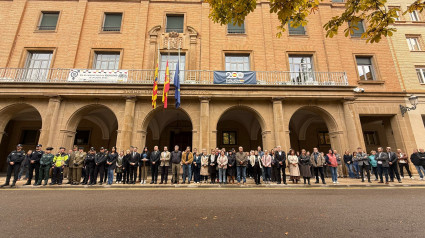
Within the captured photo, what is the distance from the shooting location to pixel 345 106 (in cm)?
1266

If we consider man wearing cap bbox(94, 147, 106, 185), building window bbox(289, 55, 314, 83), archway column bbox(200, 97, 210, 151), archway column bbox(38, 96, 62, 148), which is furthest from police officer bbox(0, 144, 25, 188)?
building window bbox(289, 55, 314, 83)

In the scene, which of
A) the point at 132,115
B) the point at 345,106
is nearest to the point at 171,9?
the point at 132,115

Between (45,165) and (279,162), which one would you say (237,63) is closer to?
(279,162)

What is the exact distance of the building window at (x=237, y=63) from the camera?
15.0 meters

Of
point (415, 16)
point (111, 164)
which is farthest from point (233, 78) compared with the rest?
point (415, 16)

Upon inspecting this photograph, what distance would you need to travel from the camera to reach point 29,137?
55.1 feet

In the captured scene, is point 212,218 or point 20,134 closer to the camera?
point 212,218

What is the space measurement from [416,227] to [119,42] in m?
17.9

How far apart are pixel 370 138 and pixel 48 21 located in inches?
1184

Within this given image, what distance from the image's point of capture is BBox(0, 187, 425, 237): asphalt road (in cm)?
309

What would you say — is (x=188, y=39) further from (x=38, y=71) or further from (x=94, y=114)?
(x=38, y=71)

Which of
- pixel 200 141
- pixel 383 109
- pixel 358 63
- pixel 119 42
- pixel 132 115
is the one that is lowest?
pixel 200 141

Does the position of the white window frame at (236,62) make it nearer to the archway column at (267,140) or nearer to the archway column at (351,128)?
the archway column at (267,140)

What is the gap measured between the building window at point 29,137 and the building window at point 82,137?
3.16 meters
